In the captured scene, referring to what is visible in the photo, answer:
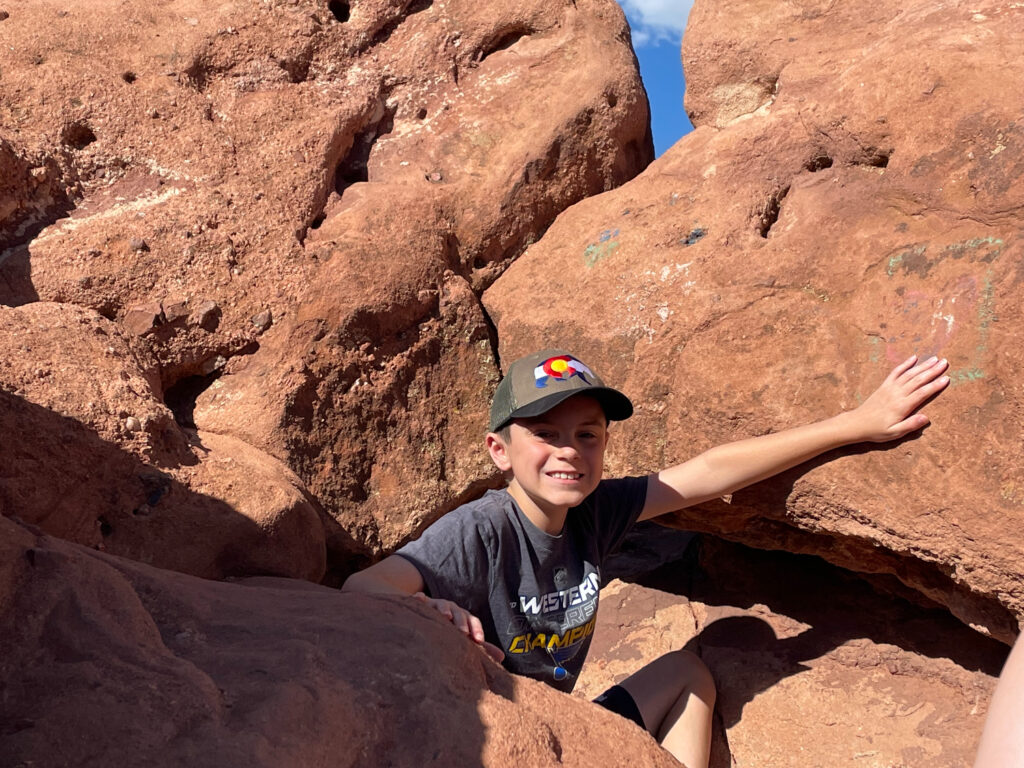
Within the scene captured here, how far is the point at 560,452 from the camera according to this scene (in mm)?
2285

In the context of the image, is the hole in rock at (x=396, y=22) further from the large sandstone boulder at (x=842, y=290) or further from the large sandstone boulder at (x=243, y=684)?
the large sandstone boulder at (x=243, y=684)

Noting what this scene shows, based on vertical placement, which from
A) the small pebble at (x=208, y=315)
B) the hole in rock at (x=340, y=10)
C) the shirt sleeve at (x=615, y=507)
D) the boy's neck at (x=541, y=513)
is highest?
the hole in rock at (x=340, y=10)

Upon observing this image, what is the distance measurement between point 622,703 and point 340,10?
2768 mm

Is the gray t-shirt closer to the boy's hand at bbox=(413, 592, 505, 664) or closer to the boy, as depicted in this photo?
the boy

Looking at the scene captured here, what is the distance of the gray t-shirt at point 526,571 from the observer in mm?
2223

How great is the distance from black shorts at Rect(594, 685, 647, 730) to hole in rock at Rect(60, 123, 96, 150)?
2.38m

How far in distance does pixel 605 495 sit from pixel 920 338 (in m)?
0.92

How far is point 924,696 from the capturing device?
2.76 meters

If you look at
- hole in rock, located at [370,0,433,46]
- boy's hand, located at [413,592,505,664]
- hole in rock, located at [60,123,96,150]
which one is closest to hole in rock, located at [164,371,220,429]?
hole in rock, located at [60,123,96,150]

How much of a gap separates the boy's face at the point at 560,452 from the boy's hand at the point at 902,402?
68 centimetres

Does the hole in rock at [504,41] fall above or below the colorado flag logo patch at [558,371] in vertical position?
above

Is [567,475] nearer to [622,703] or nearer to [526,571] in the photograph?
[526,571]

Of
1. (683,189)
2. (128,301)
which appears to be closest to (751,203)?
(683,189)

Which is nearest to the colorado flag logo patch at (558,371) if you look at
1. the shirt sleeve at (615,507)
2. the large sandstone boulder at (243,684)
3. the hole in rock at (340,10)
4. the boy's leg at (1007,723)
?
the shirt sleeve at (615,507)
